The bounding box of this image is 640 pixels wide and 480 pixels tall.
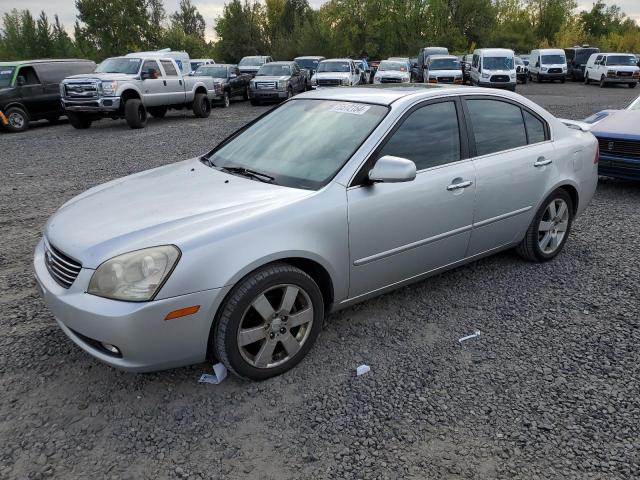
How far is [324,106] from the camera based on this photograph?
3873 mm

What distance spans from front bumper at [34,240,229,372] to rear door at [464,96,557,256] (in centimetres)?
224

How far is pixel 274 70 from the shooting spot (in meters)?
20.9

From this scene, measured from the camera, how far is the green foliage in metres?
45.5

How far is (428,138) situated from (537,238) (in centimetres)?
157

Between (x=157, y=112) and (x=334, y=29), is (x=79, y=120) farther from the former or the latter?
(x=334, y=29)

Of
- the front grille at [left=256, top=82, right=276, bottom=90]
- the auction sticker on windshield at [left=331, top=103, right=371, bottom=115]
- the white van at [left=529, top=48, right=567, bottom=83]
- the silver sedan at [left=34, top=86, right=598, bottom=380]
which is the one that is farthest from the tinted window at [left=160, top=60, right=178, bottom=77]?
the white van at [left=529, top=48, right=567, bottom=83]

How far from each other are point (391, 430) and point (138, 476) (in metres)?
1.22

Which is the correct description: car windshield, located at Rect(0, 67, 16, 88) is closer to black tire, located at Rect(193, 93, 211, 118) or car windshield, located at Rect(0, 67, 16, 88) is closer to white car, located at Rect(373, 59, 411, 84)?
black tire, located at Rect(193, 93, 211, 118)

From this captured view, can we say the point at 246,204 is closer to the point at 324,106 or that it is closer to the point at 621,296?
the point at 324,106

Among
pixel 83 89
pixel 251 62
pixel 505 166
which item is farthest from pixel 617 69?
pixel 505 166

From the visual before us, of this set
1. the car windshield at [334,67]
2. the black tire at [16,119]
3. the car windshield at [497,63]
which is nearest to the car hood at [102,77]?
the black tire at [16,119]

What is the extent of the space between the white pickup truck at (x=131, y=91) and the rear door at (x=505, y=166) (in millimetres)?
12040

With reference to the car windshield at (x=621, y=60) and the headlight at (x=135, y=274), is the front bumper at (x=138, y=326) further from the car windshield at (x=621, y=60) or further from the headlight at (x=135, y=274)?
the car windshield at (x=621, y=60)

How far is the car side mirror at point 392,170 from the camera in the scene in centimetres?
310
